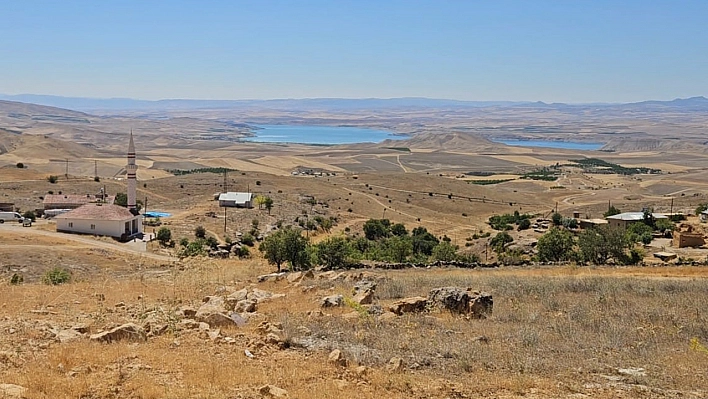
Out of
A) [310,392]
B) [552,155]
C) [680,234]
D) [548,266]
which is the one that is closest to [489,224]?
[680,234]

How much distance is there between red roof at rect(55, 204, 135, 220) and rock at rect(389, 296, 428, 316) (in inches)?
1323

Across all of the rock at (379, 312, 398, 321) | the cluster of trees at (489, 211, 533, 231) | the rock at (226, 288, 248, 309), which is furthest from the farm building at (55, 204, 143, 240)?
the rock at (379, 312, 398, 321)

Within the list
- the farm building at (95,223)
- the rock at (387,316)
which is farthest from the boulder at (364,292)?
the farm building at (95,223)

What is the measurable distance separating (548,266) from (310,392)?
69.5ft

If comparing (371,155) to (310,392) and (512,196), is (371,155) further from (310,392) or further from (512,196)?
(310,392)

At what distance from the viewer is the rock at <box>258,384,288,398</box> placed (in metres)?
9.11

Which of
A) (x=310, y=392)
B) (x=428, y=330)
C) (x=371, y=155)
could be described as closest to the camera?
(x=310, y=392)

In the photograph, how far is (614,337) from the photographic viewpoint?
44.3 feet

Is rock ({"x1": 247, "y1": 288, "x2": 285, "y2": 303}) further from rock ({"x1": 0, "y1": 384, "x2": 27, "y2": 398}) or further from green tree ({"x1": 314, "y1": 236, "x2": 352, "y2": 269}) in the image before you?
green tree ({"x1": 314, "y1": 236, "x2": 352, "y2": 269})

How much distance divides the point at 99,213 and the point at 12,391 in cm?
3915

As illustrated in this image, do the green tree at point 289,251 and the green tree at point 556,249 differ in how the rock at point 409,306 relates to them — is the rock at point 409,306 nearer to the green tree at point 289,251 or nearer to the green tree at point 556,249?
the green tree at point 289,251

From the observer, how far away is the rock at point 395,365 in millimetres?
10652

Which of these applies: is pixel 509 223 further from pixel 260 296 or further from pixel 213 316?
pixel 213 316

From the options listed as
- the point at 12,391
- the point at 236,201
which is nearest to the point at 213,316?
the point at 12,391
